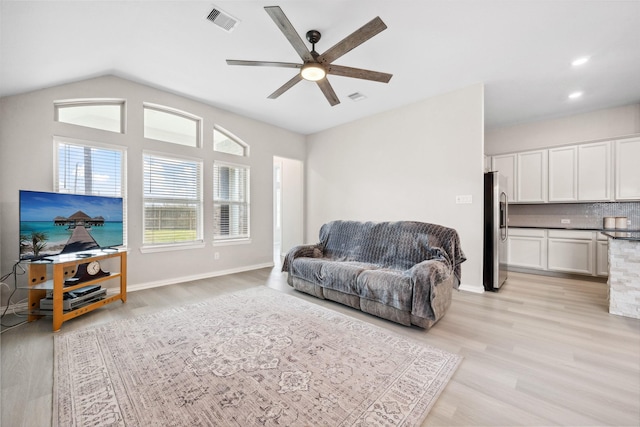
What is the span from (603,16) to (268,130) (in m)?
4.73

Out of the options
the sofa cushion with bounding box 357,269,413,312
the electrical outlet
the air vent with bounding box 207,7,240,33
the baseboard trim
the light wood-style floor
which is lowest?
the light wood-style floor

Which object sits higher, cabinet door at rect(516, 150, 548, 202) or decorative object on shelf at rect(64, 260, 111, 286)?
cabinet door at rect(516, 150, 548, 202)

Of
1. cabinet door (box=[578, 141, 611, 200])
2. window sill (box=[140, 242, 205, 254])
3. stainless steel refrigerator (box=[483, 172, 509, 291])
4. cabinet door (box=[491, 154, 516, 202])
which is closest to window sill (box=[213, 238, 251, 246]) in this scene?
window sill (box=[140, 242, 205, 254])

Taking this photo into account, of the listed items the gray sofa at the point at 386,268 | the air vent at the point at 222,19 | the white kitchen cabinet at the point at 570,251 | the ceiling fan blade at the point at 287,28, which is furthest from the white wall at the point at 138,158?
the white kitchen cabinet at the point at 570,251

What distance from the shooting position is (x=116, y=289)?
3.35 metres

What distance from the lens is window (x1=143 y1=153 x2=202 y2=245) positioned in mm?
3709

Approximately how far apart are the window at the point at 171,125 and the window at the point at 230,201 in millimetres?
598

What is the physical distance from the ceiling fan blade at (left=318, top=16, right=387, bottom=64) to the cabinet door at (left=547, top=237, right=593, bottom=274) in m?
4.82

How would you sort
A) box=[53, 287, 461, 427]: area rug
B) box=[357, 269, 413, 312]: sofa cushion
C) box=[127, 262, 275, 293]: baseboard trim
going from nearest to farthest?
box=[53, 287, 461, 427]: area rug
box=[357, 269, 413, 312]: sofa cushion
box=[127, 262, 275, 293]: baseboard trim

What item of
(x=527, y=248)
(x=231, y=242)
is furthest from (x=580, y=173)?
(x=231, y=242)

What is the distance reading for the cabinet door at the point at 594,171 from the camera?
4.07 meters

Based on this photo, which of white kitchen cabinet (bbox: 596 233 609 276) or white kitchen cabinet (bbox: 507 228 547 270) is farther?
white kitchen cabinet (bbox: 507 228 547 270)

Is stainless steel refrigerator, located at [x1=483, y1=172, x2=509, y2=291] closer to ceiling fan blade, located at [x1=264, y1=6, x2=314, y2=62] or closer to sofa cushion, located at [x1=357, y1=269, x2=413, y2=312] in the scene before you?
sofa cushion, located at [x1=357, y1=269, x2=413, y2=312]

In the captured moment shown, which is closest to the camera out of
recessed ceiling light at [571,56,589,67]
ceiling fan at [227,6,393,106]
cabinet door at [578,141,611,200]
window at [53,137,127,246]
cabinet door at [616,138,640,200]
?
ceiling fan at [227,6,393,106]
